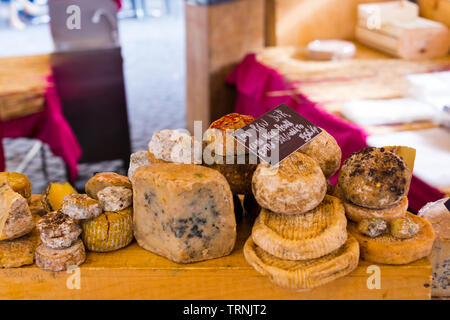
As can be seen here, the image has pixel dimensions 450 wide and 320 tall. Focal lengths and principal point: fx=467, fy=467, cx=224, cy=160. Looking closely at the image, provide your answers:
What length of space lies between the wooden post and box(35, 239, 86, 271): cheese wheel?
181cm

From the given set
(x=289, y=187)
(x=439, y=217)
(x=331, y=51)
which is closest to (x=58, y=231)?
(x=289, y=187)

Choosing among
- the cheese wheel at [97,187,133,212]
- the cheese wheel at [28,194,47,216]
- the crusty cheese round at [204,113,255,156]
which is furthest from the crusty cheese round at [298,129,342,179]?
the cheese wheel at [28,194,47,216]

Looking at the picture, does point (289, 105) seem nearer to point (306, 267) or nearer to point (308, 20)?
point (308, 20)

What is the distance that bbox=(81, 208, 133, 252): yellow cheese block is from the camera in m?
0.91

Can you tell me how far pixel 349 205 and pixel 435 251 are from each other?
7.8 inches

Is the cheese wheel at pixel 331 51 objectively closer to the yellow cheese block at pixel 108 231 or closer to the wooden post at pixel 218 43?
the wooden post at pixel 218 43

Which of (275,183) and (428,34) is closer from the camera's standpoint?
(275,183)

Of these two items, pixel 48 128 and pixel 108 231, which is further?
pixel 48 128

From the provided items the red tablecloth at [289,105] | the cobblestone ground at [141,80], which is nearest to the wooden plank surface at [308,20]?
the red tablecloth at [289,105]

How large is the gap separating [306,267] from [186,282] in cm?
23

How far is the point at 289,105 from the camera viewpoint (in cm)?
205

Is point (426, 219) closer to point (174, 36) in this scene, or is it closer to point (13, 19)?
point (174, 36)

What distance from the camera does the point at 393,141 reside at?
1535mm
